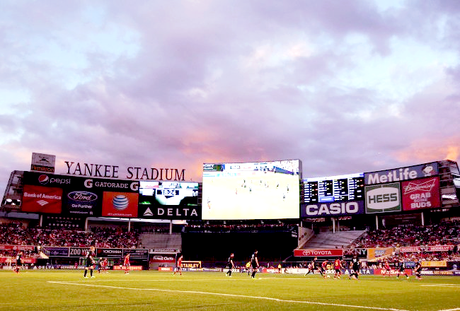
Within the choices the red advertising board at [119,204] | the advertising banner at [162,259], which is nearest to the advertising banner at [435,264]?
the advertising banner at [162,259]

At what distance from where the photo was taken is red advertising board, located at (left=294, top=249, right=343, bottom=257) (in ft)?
263

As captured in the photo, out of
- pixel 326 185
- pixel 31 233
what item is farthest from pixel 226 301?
pixel 31 233

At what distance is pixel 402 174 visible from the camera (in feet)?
269

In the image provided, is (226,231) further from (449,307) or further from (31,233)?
(449,307)

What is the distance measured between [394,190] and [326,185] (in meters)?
12.2

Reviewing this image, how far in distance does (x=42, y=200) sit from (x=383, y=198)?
203 feet

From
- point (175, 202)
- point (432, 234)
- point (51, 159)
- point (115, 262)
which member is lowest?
point (115, 262)

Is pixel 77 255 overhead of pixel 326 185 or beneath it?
beneath

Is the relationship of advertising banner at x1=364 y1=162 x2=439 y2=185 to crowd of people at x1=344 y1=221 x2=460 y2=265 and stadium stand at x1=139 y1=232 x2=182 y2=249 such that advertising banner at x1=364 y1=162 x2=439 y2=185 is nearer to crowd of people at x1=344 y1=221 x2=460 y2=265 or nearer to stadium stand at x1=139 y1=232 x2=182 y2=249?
crowd of people at x1=344 y1=221 x2=460 y2=265

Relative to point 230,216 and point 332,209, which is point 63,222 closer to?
point 230,216

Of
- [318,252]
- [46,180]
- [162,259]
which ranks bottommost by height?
[162,259]

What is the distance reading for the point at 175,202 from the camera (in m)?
95.2

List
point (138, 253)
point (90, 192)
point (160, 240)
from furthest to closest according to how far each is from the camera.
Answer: point (160, 240), point (90, 192), point (138, 253)

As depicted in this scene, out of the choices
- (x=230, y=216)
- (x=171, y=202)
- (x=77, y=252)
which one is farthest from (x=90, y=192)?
(x=230, y=216)
